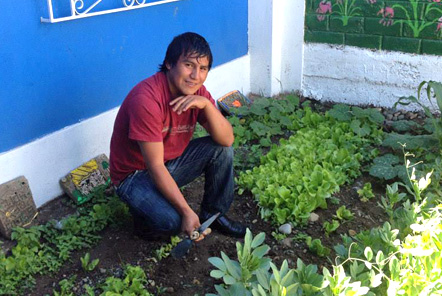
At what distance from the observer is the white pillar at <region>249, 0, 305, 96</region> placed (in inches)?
195

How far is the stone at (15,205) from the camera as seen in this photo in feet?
9.64

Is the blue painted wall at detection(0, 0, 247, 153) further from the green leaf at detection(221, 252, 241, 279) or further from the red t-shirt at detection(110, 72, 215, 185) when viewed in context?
the green leaf at detection(221, 252, 241, 279)

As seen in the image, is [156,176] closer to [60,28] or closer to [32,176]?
[32,176]

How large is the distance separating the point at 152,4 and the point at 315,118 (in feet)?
5.55

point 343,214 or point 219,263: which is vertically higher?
point 219,263

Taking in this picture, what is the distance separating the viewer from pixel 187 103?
2.61m

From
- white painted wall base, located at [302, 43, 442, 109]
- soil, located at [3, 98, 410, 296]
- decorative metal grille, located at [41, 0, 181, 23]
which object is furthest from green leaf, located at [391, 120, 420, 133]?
decorative metal grille, located at [41, 0, 181, 23]

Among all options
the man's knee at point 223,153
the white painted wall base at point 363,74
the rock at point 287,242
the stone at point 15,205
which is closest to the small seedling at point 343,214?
the rock at point 287,242

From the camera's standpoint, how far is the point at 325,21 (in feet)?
16.2

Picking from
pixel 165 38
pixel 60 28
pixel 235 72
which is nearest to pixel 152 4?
pixel 165 38

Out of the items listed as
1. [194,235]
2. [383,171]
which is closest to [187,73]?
[194,235]

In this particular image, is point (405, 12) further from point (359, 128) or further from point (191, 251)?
point (191, 251)

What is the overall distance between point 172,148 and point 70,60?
3.09ft

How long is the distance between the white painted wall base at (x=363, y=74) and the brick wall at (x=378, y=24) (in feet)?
0.26
